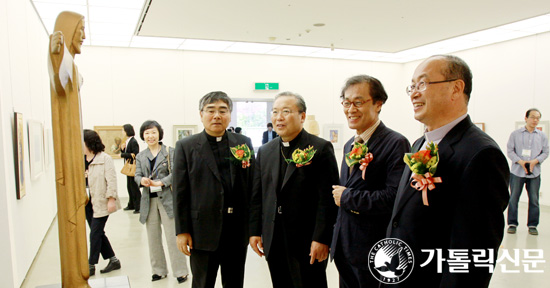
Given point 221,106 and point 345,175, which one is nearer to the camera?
Answer: point 345,175

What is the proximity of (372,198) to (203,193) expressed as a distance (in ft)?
3.97

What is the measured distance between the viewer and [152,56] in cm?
977

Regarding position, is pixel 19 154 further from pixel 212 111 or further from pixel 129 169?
pixel 212 111

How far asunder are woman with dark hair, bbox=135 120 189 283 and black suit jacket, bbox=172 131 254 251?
1.44 metres

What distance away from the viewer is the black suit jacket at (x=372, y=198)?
204 centimetres

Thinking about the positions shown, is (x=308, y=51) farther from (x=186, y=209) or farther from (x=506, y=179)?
(x=506, y=179)

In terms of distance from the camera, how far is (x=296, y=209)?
8.03 ft

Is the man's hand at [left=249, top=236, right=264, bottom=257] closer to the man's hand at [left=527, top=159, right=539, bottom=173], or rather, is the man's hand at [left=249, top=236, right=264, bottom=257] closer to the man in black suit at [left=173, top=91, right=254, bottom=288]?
the man in black suit at [left=173, top=91, right=254, bottom=288]

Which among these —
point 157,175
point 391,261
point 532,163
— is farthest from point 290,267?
point 532,163

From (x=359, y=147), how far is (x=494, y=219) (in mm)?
900

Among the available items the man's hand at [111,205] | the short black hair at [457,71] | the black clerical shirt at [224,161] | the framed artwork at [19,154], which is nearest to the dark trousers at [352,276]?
the black clerical shirt at [224,161]

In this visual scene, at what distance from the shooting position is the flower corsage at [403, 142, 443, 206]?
1.45m

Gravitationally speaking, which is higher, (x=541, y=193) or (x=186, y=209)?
(x=186, y=209)

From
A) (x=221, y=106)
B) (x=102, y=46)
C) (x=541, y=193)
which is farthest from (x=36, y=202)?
(x=541, y=193)
